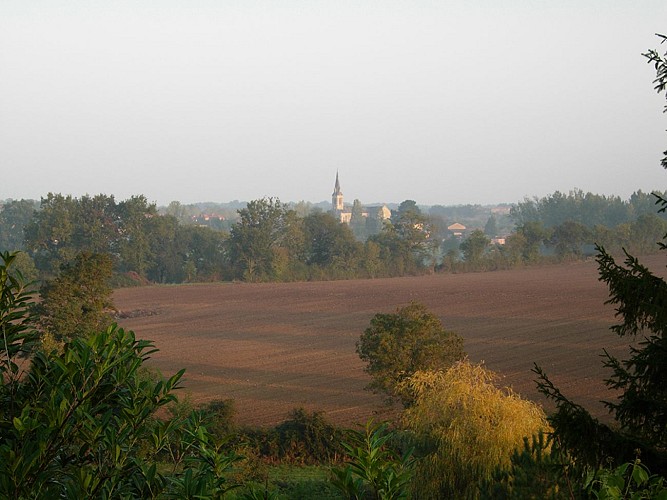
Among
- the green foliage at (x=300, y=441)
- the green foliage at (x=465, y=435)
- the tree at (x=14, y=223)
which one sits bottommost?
the green foliage at (x=300, y=441)

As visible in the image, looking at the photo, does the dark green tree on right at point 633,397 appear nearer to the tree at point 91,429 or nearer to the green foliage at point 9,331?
the tree at point 91,429

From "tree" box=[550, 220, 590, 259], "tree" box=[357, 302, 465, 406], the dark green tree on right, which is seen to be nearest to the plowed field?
"tree" box=[357, 302, 465, 406]

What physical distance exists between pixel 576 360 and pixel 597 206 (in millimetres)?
127000

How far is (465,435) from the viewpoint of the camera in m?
19.1

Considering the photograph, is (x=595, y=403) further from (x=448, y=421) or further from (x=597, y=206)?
(x=597, y=206)

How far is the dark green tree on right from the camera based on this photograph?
850 centimetres

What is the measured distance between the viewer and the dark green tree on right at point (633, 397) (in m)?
8.50

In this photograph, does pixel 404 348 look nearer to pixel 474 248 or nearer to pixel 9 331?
pixel 9 331

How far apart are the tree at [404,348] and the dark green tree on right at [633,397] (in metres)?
20.1

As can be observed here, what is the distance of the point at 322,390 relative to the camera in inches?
1495

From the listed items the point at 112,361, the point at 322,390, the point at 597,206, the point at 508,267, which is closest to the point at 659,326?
the point at 112,361

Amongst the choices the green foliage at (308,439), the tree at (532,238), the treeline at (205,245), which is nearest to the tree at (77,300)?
the green foliage at (308,439)

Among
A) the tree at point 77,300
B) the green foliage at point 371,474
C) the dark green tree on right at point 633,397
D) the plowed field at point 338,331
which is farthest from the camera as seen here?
the plowed field at point 338,331

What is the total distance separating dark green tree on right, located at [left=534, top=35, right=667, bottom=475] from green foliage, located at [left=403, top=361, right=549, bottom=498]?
9.13 meters
